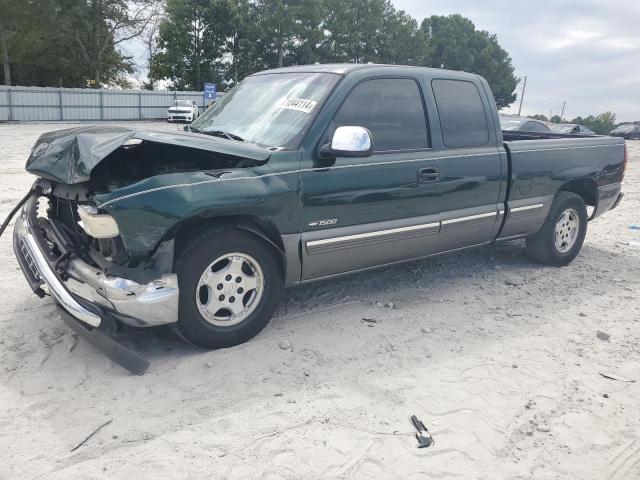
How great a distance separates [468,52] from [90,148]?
65.4 m

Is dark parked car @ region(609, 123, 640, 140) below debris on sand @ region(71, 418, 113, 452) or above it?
above

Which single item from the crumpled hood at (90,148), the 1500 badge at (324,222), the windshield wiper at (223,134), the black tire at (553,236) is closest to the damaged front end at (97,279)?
the crumpled hood at (90,148)

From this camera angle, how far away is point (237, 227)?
366 centimetres

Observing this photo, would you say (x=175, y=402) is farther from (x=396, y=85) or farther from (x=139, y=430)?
(x=396, y=85)

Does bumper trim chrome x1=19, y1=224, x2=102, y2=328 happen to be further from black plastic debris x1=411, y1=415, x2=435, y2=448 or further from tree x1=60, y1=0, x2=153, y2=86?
tree x1=60, y1=0, x2=153, y2=86

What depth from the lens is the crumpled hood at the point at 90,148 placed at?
3330 millimetres

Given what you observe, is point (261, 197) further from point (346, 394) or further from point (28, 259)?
point (28, 259)

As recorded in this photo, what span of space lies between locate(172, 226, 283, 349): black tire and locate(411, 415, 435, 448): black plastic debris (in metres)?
1.28

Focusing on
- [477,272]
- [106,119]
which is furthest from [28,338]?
[106,119]

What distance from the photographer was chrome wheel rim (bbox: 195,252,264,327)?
11.9ft

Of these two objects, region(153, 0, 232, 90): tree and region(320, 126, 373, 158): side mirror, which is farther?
region(153, 0, 232, 90): tree

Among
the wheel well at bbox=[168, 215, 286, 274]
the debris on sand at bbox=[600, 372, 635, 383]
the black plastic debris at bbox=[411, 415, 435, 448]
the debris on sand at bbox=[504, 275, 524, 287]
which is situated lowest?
the black plastic debris at bbox=[411, 415, 435, 448]

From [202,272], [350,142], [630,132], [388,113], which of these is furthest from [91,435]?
[630,132]

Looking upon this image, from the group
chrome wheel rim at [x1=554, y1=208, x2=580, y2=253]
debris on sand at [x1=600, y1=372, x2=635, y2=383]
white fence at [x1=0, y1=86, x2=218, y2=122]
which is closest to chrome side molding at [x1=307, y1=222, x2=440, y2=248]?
debris on sand at [x1=600, y1=372, x2=635, y2=383]
